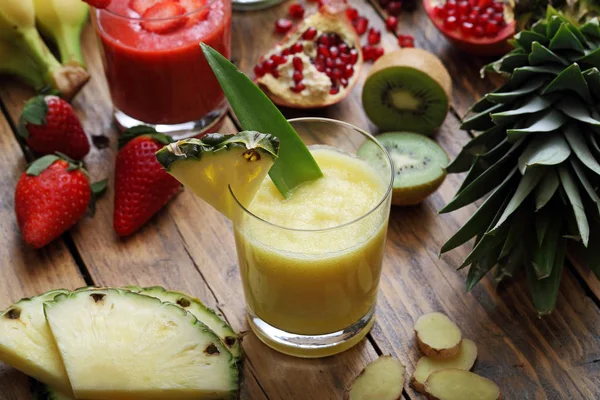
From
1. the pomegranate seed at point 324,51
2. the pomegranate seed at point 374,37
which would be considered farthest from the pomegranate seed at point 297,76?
the pomegranate seed at point 374,37

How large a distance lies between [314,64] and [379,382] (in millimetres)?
954

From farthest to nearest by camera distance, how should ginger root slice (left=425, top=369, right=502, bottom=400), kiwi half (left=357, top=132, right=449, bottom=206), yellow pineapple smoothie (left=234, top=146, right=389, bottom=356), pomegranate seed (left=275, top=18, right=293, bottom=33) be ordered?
pomegranate seed (left=275, top=18, right=293, bottom=33) → kiwi half (left=357, top=132, right=449, bottom=206) → ginger root slice (left=425, top=369, right=502, bottom=400) → yellow pineapple smoothie (left=234, top=146, right=389, bottom=356)

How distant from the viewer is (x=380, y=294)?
72.1 inches

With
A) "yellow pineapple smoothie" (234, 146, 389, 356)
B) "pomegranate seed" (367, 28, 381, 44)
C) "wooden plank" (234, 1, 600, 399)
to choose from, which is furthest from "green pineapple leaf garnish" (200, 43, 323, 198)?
"pomegranate seed" (367, 28, 381, 44)

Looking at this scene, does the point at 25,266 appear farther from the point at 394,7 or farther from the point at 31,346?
the point at 394,7

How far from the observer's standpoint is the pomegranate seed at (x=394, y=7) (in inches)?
95.9

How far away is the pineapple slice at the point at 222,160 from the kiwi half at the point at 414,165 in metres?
0.61

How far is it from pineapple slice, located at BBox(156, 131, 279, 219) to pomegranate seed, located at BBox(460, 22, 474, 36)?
3.62 feet

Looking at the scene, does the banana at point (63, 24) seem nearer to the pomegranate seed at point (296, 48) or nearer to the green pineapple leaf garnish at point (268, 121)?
the pomegranate seed at point (296, 48)

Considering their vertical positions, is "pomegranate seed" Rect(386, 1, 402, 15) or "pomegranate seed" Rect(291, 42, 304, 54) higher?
"pomegranate seed" Rect(291, 42, 304, 54)

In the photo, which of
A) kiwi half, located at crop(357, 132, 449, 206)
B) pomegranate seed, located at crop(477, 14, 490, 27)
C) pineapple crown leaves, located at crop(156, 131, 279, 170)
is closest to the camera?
pineapple crown leaves, located at crop(156, 131, 279, 170)

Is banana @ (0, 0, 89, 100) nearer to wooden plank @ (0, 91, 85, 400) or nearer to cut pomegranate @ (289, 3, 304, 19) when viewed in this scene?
wooden plank @ (0, 91, 85, 400)

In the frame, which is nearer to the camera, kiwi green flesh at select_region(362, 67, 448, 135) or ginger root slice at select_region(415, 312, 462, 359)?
ginger root slice at select_region(415, 312, 462, 359)

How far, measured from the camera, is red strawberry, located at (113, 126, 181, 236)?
6.21ft
